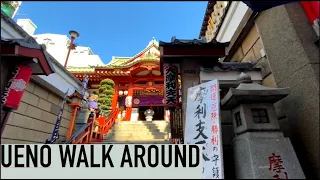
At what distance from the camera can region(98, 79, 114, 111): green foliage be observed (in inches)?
529

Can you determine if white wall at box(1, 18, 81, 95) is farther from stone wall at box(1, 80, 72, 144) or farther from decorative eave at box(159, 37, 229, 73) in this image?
decorative eave at box(159, 37, 229, 73)

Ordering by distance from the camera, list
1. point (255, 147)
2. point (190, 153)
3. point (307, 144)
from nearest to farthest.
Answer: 1. point (255, 147)
2. point (190, 153)
3. point (307, 144)

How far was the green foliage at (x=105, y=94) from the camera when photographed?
13438mm

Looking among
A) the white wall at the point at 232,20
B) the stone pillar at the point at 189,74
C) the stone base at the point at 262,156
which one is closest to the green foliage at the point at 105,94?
the white wall at the point at 232,20

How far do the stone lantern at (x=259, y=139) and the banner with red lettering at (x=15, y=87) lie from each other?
14.0 feet

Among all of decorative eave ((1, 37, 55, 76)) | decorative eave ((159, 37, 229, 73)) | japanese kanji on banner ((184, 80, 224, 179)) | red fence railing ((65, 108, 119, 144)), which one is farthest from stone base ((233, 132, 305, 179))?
red fence railing ((65, 108, 119, 144))

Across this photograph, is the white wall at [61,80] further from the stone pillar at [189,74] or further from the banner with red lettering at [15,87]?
the stone pillar at [189,74]

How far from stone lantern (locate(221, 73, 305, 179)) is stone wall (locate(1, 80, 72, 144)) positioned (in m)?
5.48

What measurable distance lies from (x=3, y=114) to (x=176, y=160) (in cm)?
370

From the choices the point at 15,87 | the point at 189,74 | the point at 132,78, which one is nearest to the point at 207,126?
the point at 189,74

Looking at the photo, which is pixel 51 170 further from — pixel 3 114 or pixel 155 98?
pixel 155 98

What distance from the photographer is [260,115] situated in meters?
3.51

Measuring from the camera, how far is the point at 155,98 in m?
16.9

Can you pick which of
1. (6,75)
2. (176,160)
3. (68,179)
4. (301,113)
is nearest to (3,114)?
(6,75)
